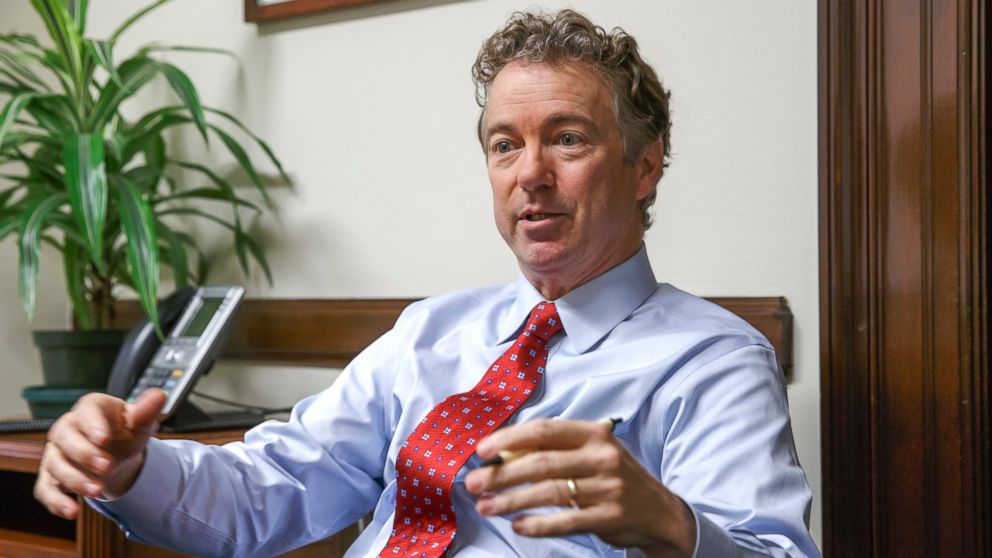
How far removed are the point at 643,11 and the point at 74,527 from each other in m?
1.32

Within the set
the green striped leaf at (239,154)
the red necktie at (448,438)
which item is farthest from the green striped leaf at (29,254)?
the red necktie at (448,438)

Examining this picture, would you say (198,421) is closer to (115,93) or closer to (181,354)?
(181,354)

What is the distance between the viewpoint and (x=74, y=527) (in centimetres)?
186

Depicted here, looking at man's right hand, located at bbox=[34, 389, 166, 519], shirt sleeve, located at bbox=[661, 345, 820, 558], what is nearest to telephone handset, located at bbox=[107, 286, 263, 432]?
man's right hand, located at bbox=[34, 389, 166, 519]

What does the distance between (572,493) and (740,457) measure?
353 mm

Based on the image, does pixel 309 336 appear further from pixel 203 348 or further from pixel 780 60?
pixel 780 60

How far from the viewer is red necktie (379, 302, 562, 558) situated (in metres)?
1.37

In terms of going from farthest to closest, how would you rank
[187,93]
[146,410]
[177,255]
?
[177,255]
[187,93]
[146,410]

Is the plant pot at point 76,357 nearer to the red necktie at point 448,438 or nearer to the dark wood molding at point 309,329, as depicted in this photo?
the dark wood molding at point 309,329

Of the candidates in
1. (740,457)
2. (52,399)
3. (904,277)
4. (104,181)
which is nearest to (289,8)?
(104,181)

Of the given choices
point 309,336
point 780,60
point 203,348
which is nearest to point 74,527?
point 203,348

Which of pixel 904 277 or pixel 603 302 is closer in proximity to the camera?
pixel 603 302

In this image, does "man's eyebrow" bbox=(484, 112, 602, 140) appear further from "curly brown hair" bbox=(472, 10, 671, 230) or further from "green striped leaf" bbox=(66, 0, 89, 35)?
"green striped leaf" bbox=(66, 0, 89, 35)

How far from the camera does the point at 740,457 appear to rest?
117 centimetres
